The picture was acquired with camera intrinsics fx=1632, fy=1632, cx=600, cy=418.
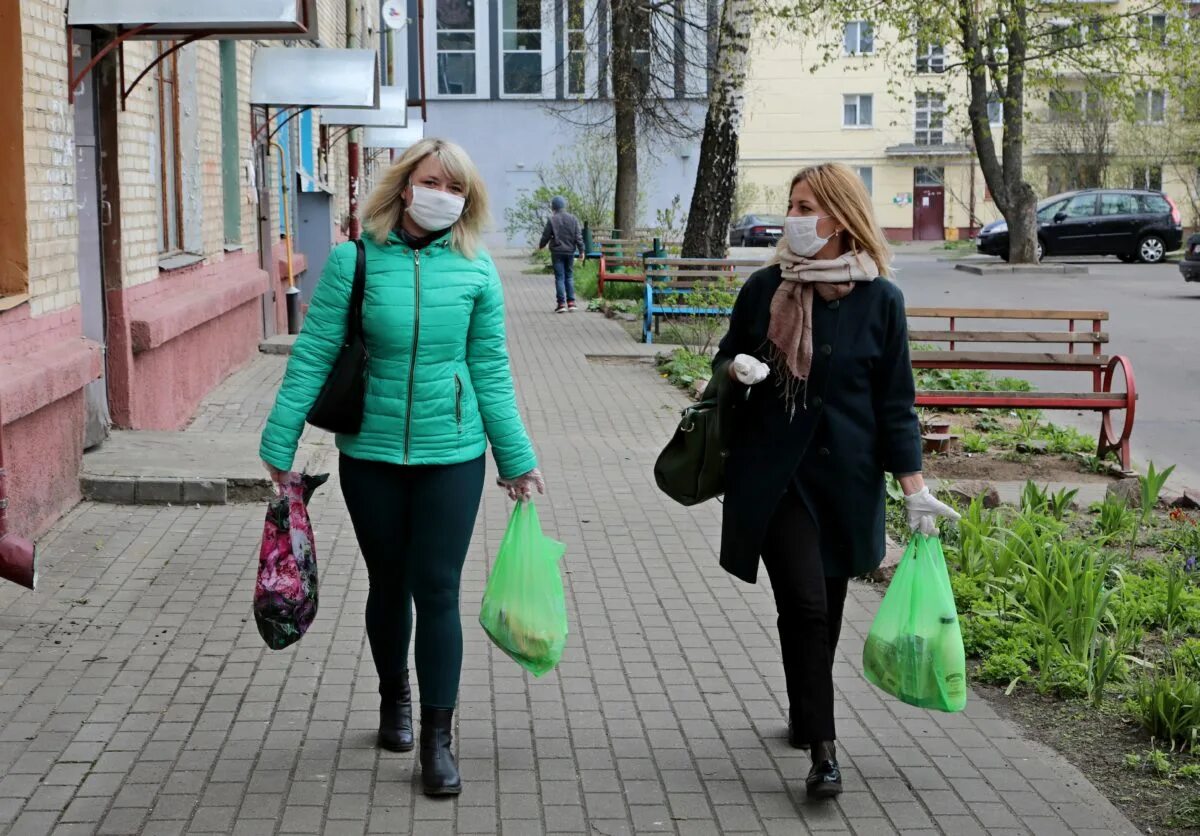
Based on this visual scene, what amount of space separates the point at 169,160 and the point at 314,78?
333 cm

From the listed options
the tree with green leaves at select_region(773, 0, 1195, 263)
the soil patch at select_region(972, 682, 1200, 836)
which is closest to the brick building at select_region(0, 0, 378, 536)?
the soil patch at select_region(972, 682, 1200, 836)

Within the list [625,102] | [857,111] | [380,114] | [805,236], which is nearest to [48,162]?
[805,236]

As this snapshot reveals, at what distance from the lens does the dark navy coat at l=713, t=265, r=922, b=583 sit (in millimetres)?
4453

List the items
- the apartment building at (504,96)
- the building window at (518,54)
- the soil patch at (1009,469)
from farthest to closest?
the apartment building at (504,96), the building window at (518,54), the soil patch at (1009,469)

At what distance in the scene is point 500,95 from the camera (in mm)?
52594

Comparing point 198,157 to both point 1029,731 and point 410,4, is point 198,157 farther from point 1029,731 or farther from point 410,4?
point 410,4

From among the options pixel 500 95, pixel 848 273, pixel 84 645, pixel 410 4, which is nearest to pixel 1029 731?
pixel 848 273

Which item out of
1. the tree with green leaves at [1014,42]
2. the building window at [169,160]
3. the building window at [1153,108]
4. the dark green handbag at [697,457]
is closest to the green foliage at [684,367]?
the building window at [169,160]

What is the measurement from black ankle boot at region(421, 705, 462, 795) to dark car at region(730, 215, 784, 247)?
163ft

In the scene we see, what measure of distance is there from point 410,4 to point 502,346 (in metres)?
52.9

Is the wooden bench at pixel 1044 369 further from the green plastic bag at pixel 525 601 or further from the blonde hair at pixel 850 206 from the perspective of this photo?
the green plastic bag at pixel 525 601

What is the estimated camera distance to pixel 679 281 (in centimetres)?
1800

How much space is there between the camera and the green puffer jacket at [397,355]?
4309 millimetres

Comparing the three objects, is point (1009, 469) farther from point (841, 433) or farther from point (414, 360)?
point (414, 360)
